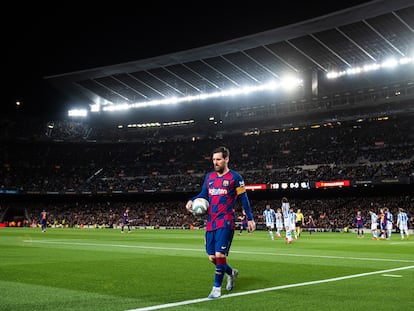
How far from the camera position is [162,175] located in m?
75.5

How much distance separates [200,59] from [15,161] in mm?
38585

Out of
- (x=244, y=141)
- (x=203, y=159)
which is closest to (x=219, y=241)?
(x=203, y=159)

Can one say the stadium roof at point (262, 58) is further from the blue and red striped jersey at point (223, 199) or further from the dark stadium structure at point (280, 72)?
the blue and red striped jersey at point (223, 199)

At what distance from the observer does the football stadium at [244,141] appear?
49.3 m

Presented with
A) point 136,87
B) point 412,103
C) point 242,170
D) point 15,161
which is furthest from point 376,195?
point 15,161

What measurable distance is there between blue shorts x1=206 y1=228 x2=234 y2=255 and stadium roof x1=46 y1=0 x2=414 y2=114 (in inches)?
1724

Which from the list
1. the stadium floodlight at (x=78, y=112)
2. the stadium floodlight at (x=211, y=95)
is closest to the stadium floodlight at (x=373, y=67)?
the stadium floodlight at (x=211, y=95)

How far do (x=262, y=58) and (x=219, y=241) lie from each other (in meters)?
55.0

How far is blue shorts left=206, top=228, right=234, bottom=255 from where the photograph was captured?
8664 mm

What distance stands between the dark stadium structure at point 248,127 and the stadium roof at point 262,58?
180 millimetres

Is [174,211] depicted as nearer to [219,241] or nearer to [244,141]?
[244,141]

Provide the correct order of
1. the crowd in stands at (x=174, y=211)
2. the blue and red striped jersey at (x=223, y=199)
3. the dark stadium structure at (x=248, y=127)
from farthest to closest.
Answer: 1. the dark stadium structure at (x=248, y=127)
2. the crowd in stands at (x=174, y=211)
3. the blue and red striped jersey at (x=223, y=199)

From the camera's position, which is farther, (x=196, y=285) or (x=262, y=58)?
(x=262, y=58)

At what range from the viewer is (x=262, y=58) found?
61.5m
